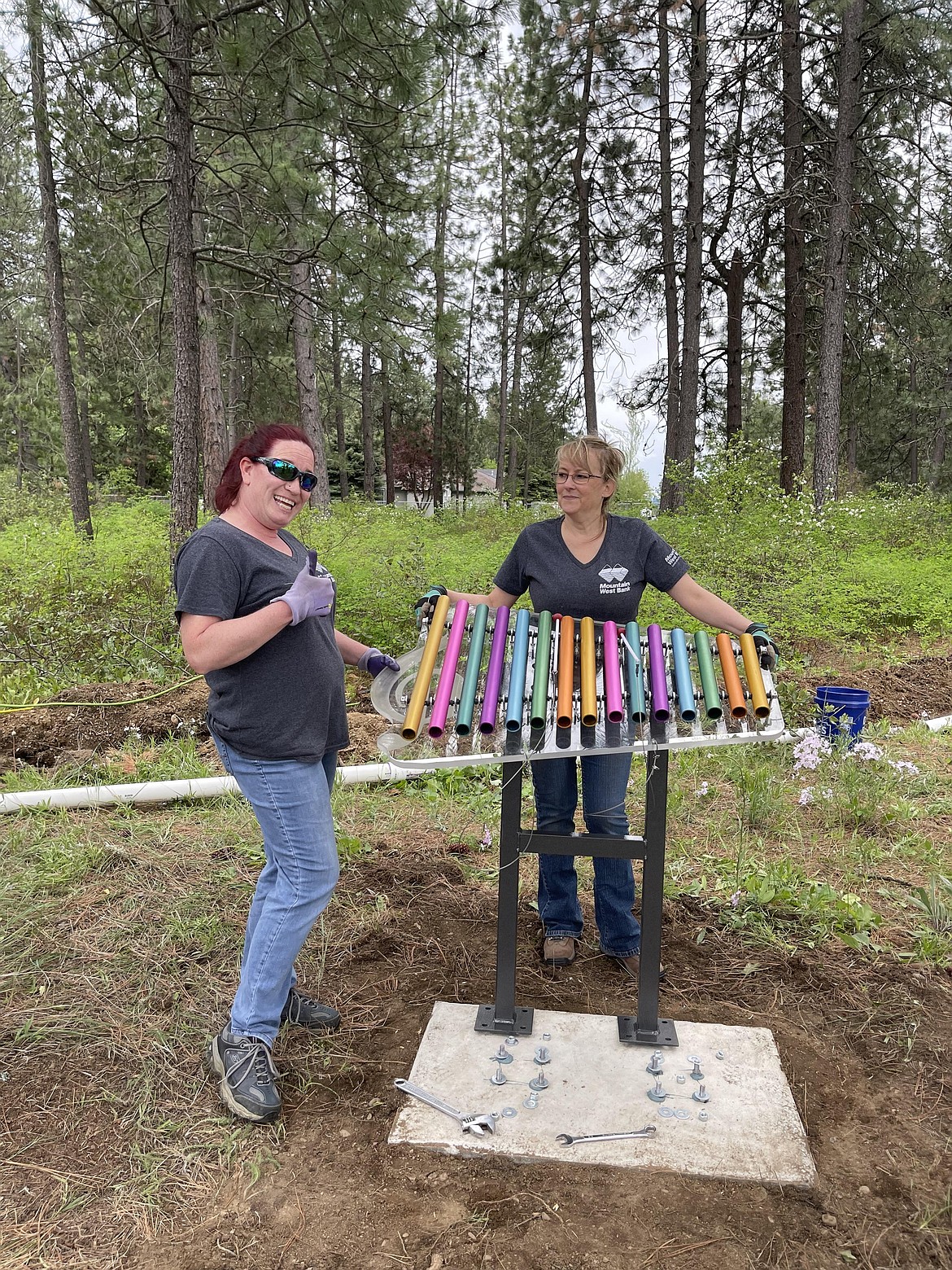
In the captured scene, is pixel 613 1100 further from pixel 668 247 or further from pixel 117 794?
pixel 668 247

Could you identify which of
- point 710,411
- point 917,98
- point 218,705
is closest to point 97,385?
point 710,411

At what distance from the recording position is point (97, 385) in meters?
20.6

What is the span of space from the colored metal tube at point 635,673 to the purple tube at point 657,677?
28 millimetres

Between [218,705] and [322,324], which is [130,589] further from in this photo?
[218,705]

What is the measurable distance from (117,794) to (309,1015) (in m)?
2.08

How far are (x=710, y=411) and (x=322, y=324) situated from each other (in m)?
11.6

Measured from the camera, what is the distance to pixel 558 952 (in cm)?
298

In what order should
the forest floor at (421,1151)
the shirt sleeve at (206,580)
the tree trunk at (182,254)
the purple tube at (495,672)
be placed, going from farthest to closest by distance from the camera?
1. the tree trunk at (182,254)
2. the purple tube at (495,672)
3. the shirt sleeve at (206,580)
4. the forest floor at (421,1151)

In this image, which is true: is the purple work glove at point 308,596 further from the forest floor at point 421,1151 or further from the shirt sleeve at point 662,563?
the forest floor at point 421,1151

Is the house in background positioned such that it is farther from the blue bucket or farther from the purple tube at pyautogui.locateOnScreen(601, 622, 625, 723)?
the purple tube at pyautogui.locateOnScreen(601, 622, 625, 723)

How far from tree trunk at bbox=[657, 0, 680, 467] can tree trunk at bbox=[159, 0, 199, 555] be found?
891cm

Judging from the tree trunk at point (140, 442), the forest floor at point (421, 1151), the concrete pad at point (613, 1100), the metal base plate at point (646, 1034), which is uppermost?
the tree trunk at point (140, 442)

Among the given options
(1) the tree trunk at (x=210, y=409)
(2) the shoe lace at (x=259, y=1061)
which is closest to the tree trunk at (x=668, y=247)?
(1) the tree trunk at (x=210, y=409)

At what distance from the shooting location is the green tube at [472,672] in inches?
84.9
